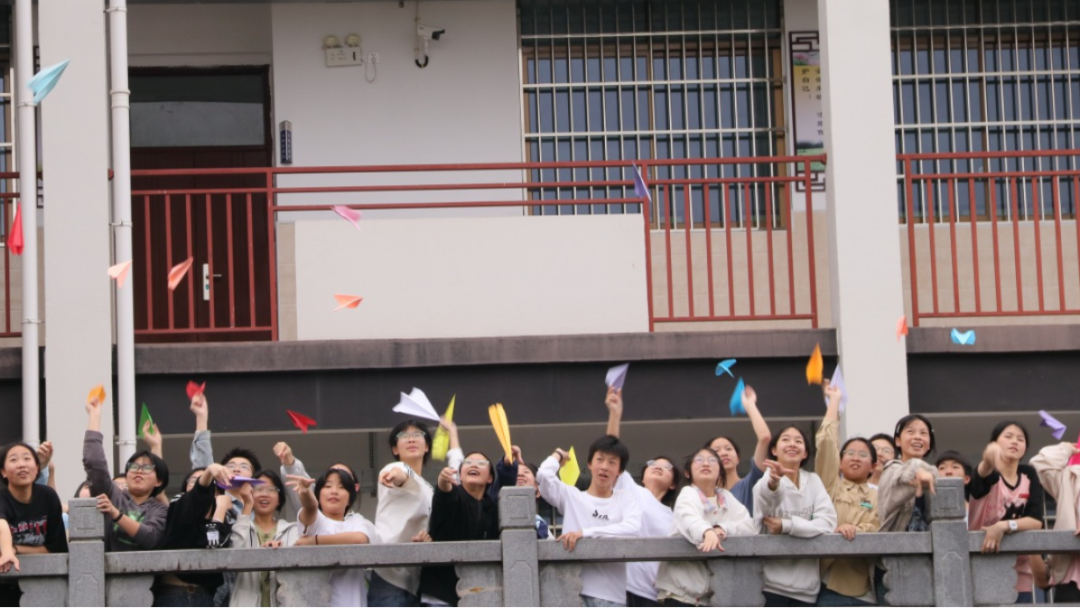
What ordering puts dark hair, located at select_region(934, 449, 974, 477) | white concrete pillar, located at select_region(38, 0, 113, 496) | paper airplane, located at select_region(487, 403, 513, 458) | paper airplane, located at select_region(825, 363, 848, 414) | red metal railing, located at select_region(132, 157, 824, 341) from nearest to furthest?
paper airplane, located at select_region(487, 403, 513, 458) < dark hair, located at select_region(934, 449, 974, 477) < paper airplane, located at select_region(825, 363, 848, 414) < white concrete pillar, located at select_region(38, 0, 113, 496) < red metal railing, located at select_region(132, 157, 824, 341)

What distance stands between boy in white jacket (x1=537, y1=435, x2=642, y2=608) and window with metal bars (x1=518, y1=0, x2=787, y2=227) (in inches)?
186

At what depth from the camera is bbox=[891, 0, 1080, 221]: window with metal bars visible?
12.7 m

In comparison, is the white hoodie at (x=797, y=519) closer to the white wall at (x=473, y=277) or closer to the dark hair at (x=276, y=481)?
the dark hair at (x=276, y=481)

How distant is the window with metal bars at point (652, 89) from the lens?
12594 mm

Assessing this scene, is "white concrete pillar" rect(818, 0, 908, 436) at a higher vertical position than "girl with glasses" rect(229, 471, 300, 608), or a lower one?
higher

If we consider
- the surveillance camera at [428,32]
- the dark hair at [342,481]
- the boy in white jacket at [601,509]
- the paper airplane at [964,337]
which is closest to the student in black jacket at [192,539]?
the dark hair at [342,481]

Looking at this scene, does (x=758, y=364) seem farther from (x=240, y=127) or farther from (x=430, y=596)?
(x=240, y=127)

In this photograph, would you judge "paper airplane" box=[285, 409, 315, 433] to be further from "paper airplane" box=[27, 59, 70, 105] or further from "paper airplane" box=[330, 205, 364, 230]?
"paper airplane" box=[27, 59, 70, 105]

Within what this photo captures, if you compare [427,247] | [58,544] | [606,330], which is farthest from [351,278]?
[58,544]

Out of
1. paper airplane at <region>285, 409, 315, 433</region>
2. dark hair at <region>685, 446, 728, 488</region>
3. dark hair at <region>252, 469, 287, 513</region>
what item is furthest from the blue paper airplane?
dark hair at <region>252, 469, 287, 513</region>

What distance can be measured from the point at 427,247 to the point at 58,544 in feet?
11.7

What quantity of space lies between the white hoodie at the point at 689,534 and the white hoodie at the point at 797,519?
0.37 feet

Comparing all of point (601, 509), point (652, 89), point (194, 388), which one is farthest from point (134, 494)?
point (652, 89)

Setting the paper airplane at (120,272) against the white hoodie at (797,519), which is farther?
the paper airplane at (120,272)
